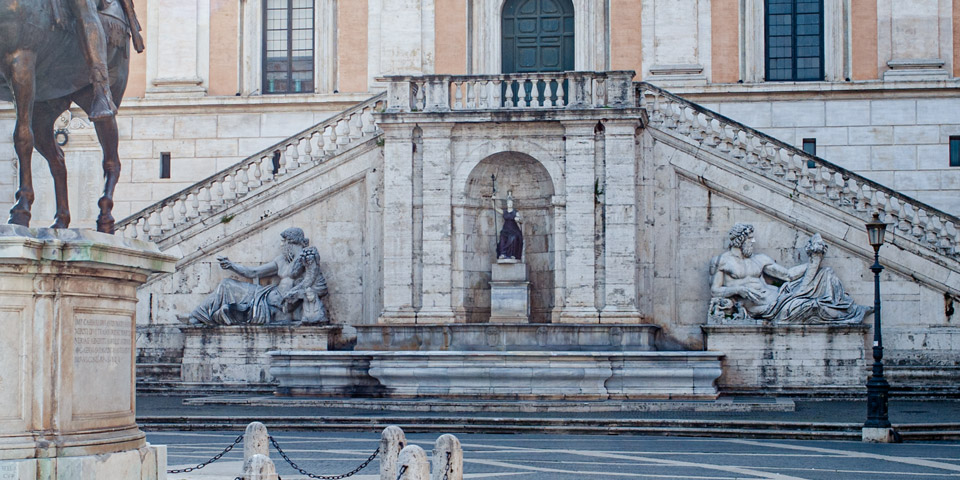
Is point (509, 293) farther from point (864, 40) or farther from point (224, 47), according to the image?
point (224, 47)

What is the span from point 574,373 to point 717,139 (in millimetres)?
6504

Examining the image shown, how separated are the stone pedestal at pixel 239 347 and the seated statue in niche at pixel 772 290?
8117 mm

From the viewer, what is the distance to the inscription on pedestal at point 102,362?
34.0 ft

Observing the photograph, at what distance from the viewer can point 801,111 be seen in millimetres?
33250

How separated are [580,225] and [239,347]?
7542 mm

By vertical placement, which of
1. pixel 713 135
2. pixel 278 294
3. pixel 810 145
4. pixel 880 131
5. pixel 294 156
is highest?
pixel 880 131

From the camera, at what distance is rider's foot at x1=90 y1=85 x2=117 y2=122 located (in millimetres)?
11266

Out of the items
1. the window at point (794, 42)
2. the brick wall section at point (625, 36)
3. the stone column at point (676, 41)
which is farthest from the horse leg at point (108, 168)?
the window at point (794, 42)

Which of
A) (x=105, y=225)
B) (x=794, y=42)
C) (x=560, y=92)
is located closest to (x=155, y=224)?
(x=560, y=92)

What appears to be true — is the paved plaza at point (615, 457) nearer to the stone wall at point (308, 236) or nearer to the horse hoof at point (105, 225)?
the horse hoof at point (105, 225)

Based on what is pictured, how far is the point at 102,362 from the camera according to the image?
1064 centimetres

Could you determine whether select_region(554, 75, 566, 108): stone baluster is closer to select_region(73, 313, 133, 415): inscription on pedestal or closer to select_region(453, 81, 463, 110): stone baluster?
select_region(453, 81, 463, 110): stone baluster

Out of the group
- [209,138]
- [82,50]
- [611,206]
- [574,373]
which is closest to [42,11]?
[82,50]

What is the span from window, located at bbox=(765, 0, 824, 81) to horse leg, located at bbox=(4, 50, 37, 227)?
25714mm
